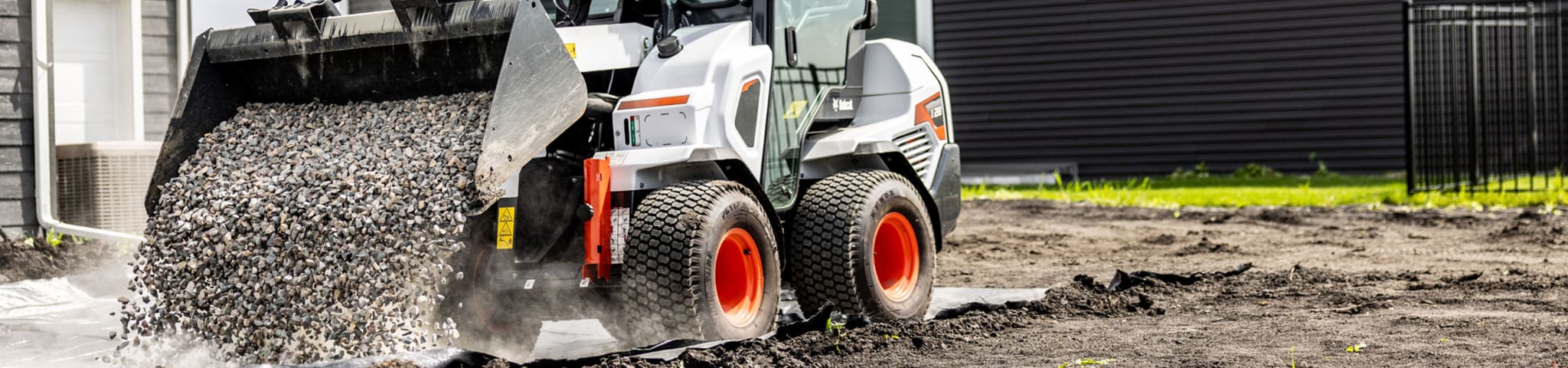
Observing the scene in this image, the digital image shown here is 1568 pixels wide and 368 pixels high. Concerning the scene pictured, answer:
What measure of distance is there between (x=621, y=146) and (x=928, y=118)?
6.72 ft

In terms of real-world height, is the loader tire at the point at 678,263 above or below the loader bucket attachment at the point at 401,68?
below

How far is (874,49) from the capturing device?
670 centimetres

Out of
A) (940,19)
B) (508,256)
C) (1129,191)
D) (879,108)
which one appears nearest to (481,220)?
(508,256)

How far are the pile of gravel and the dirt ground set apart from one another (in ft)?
2.43

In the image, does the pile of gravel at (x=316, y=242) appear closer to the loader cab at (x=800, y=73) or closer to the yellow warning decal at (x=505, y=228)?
the yellow warning decal at (x=505, y=228)

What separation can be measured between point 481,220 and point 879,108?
91.0 inches

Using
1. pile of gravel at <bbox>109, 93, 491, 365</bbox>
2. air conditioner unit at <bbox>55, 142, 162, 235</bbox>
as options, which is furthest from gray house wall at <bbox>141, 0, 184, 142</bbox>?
pile of gravel at <bbox>109, 93, 491, 365</bbox>

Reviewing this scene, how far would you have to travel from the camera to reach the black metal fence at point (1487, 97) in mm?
12047

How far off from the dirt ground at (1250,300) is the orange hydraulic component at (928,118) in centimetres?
91

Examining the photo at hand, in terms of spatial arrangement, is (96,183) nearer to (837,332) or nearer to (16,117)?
(16,117)

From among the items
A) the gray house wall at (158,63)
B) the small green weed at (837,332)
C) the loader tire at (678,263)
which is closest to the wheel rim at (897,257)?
the small green weed at (837,332)

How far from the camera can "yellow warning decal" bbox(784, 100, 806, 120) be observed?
19.3 feet

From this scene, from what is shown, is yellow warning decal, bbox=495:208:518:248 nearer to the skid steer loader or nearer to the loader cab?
the skid steer loader

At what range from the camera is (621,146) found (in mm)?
5129
